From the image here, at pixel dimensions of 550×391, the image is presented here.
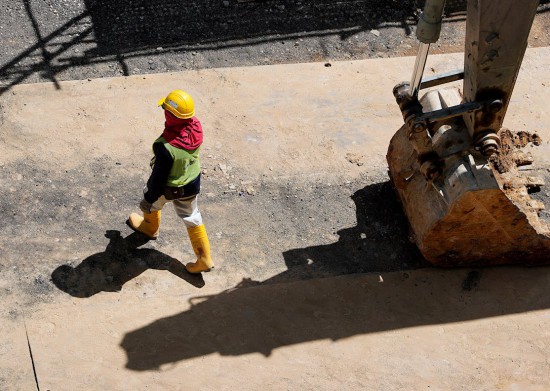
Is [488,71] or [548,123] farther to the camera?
[548,123]

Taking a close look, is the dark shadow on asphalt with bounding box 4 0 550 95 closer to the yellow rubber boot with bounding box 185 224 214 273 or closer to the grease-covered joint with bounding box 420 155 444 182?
the yellow rubber boot with bounding box 185 224 214 273

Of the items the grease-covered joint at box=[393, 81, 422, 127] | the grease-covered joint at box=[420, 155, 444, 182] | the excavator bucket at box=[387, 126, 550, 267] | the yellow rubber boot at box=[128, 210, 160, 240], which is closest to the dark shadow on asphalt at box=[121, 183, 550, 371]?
the excavator bucket at box=[387, 126, 550, 267]

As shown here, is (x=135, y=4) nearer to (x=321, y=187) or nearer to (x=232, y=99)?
(x=232, y=99)

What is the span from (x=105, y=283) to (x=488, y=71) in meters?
3.71

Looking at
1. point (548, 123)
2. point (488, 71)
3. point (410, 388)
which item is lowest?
point (410, 388)

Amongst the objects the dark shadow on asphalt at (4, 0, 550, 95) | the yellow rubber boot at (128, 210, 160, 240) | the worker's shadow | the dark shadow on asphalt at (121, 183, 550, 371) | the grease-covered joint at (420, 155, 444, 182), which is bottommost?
the dark shadow on asphalt at (121, 183, 550, 371)

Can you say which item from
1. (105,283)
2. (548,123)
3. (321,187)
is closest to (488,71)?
(321,187)

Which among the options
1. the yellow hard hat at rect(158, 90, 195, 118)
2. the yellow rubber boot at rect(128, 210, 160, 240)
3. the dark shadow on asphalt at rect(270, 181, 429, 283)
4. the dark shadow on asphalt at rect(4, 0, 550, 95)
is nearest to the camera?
the yellow hard hat at rect(158, 90, 195, 118)

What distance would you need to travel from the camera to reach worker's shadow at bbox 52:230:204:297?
22.3ft

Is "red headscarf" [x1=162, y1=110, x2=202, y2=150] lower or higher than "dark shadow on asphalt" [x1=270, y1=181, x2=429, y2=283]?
higher

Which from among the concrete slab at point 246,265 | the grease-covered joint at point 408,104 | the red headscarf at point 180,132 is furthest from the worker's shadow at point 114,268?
the grease-covered joint at point 408,104

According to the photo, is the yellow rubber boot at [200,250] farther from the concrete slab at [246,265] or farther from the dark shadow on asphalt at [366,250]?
the dark shadow on asphalt at [366,250]

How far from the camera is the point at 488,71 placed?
5980 mm

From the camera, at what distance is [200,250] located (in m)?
6.88
